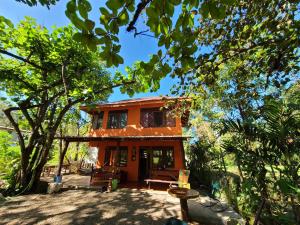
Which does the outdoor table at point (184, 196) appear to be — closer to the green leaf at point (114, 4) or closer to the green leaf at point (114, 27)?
the green leaf at point (114, 27)

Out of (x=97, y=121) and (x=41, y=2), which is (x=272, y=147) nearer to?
(x=41, y=2)

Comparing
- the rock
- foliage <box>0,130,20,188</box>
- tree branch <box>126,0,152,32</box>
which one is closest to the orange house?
the rock

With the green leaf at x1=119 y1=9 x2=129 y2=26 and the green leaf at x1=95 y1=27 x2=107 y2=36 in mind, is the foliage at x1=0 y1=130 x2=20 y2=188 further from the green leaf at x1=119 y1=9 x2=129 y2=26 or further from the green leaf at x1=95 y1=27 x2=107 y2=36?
the green leaf at x1=119 y1=9 x2=129 y2=26

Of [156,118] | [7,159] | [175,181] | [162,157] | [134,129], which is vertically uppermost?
[156,118]

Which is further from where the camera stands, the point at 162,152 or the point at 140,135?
the point at 140,135

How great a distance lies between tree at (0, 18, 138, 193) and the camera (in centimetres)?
720

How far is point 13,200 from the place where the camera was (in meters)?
7.39

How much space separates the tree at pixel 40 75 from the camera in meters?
7.20

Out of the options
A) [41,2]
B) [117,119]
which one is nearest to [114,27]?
[41,2]

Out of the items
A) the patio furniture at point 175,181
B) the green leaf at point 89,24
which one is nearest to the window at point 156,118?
the patio furniture at point 175,181

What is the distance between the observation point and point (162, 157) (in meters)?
12.3

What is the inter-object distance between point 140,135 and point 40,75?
7557 mm

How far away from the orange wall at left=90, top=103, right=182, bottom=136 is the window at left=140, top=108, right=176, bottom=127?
1.00 feet

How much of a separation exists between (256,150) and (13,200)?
9.95 m
